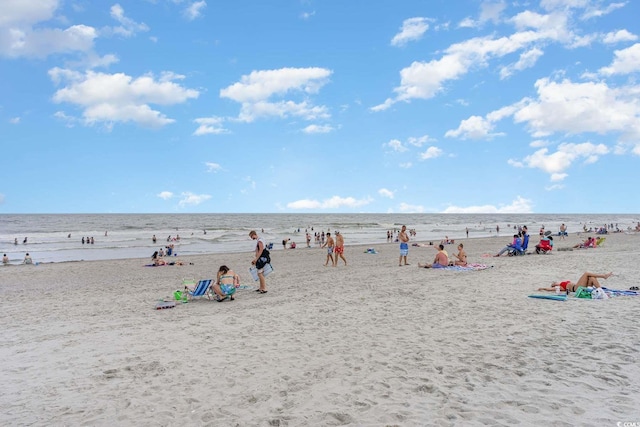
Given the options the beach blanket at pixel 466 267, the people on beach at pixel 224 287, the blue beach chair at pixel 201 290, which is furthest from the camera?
the beach blanket at pixel 466 267

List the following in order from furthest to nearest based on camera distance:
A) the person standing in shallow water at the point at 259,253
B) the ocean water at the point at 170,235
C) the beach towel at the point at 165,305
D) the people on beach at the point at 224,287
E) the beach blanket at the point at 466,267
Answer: the ocean water at the point at 170,235 → the beach blanket at the point at 466,267 → the person standing in shallow water at the point at 259,253 → the people on beach at the point at 224,287 → the beach towel at the point at 165,305

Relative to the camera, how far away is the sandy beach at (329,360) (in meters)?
4.43

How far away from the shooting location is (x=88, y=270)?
19938mm

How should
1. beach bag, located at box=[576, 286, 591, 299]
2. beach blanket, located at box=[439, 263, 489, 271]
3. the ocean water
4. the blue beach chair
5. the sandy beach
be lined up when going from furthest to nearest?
the ocean water < beach blanket, located at box=[439, 263, 489, 271] < the blue beach chair < beach bag, located at box=[576, 286, 591, 299] < the sandy beach

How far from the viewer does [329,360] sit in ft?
19.7

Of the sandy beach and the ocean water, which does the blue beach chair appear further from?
the ocean water

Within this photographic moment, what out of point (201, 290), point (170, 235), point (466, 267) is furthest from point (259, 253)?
point (170, 235)

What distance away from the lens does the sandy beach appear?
4426mm

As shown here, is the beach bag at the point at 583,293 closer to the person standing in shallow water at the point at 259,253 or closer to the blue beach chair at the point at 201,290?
the person standing in shallow water at the point at 259,253

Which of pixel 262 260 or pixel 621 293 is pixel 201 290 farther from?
pixel 621 293

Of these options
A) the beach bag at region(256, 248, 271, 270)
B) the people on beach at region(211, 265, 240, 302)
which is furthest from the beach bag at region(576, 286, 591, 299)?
the people on beach at region(211, 265, 240, 302)

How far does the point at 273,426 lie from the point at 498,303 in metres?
6.92

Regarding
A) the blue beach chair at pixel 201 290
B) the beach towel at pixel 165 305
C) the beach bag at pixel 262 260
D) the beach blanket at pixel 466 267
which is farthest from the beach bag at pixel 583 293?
the beach towel at pixel 165 305

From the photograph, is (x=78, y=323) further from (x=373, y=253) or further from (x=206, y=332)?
(x=373, y=253)
